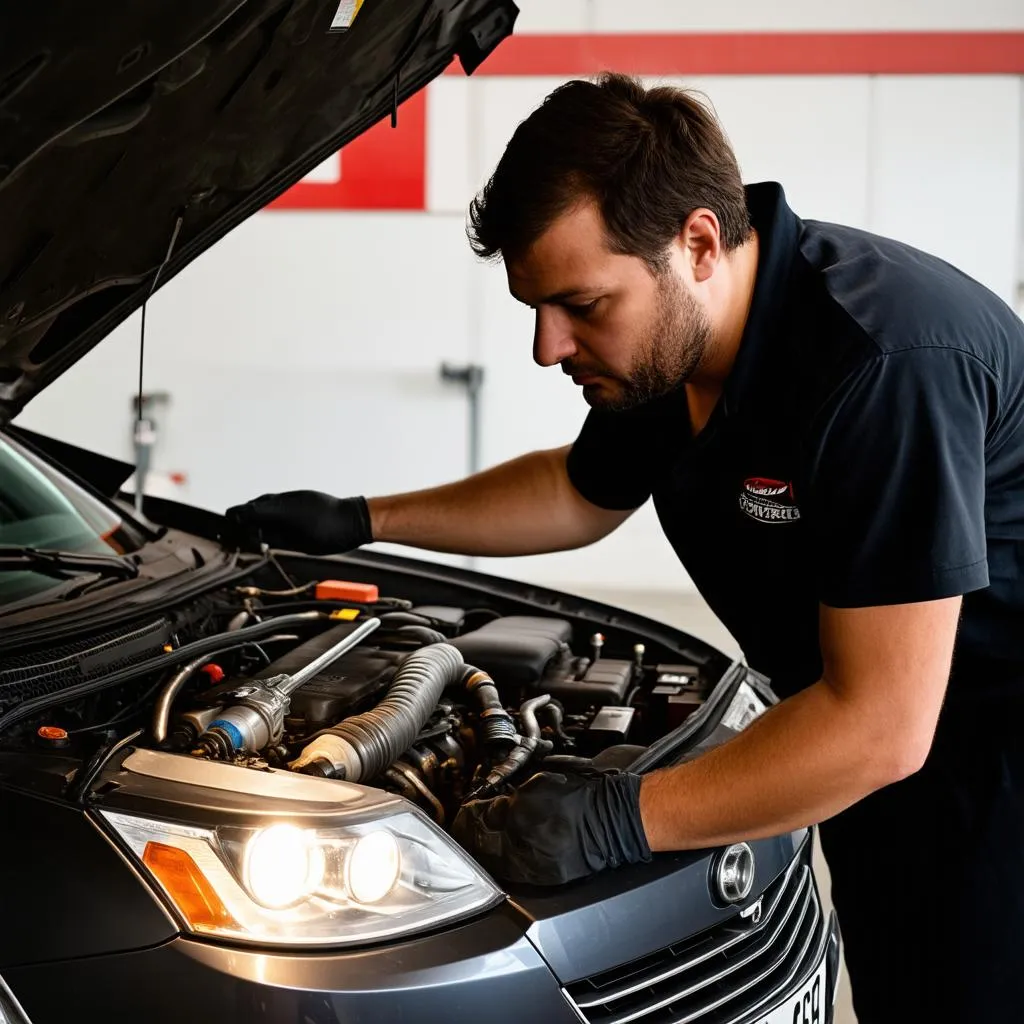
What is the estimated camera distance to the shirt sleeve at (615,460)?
5.96 ft

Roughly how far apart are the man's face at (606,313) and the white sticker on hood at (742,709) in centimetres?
50

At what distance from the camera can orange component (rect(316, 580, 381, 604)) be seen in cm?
204

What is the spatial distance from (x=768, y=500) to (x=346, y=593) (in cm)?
88

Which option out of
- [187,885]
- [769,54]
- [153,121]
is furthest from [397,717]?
[769,54]

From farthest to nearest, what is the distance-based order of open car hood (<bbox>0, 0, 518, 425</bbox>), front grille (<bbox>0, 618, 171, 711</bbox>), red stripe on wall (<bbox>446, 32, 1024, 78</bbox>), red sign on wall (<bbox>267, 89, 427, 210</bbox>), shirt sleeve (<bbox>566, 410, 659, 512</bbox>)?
red sign on wall (<bbox>267, 89, 427, 210</bbox>)
red stripe on wall (<bbox>446, 32, 1024, 78</bbox>)
shirt sleeve (<bbox>566, 410, 659, 512</bbox>)
front grille (<bbox>0, 618, 171, 711</bbox>)
open car hood (<bbox>0, 0, 518, 425</bbox>)

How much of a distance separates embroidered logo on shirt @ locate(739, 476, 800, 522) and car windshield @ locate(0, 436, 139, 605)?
1.05 meters

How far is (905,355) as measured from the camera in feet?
4.02

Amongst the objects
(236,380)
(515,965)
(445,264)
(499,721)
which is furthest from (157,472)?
(515,965)

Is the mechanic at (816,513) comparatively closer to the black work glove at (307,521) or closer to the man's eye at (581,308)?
the man's eye at (581,308)

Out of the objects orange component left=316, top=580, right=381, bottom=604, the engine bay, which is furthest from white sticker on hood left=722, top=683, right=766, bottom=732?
orange component left=316, top=580, right=381, bottom=604

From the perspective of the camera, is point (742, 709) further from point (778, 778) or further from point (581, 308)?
point (581, 308)

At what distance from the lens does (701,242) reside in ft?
4.43

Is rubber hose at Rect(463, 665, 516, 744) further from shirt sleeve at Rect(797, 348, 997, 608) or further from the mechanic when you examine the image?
shirt sleeve at Rect(797, 348, 997, 608)

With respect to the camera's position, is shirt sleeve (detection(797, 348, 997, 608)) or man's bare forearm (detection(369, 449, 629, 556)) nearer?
shirt sleeve (detection(797, 348, 997, 608))
